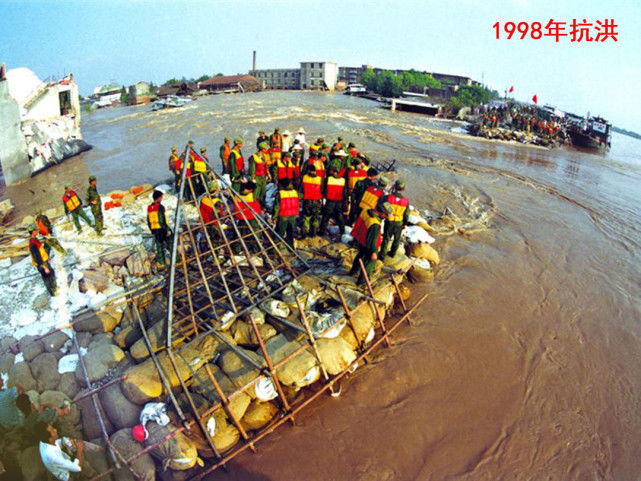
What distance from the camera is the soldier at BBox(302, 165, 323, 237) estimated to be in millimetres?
7262

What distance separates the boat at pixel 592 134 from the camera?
2655 centimetres

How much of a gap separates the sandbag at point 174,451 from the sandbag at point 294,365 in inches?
50.8

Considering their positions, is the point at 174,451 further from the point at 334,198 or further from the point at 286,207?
the point at 334,198

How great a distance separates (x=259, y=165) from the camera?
851cm

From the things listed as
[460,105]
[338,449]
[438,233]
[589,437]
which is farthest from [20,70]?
[460,105]

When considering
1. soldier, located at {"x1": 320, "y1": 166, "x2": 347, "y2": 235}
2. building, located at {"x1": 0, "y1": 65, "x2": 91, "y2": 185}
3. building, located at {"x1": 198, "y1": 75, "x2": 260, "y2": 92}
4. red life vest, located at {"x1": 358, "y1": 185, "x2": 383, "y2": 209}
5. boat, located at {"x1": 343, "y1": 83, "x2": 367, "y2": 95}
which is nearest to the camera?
red life vest, located at {"x1": 358, "y1": 185, "x2": 383, "y2": 209}

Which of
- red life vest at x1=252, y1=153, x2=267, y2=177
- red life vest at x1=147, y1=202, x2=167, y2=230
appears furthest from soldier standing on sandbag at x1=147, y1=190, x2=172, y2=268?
red life vest at x1=252, y1=153, x2=267, y2=177

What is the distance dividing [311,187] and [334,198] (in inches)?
22.6

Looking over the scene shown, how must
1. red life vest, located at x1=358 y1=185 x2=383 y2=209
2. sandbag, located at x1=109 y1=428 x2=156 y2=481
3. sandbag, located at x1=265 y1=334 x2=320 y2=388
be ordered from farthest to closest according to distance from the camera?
red life vest, located at x1=358 y1=185 x2=383 y2=209 < sandbag, located at x1=265 y1=334 x2=320 y2=388 < sandbag, located at x1=109 y1=428 x2=156 y2=481

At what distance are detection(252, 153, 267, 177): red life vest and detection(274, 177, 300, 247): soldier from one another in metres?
1.94

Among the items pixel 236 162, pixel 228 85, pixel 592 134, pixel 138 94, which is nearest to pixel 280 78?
pixel 228 85

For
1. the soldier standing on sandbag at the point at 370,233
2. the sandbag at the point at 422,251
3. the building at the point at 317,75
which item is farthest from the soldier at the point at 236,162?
the building at the point at 317,75

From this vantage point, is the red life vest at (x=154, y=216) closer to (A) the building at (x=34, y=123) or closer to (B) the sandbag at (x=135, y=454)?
(B) the sandbag at (x=135, y=454)

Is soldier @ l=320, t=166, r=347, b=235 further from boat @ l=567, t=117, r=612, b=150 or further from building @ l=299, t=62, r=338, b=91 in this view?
building @ l=299, t=62, r=338, b=91
